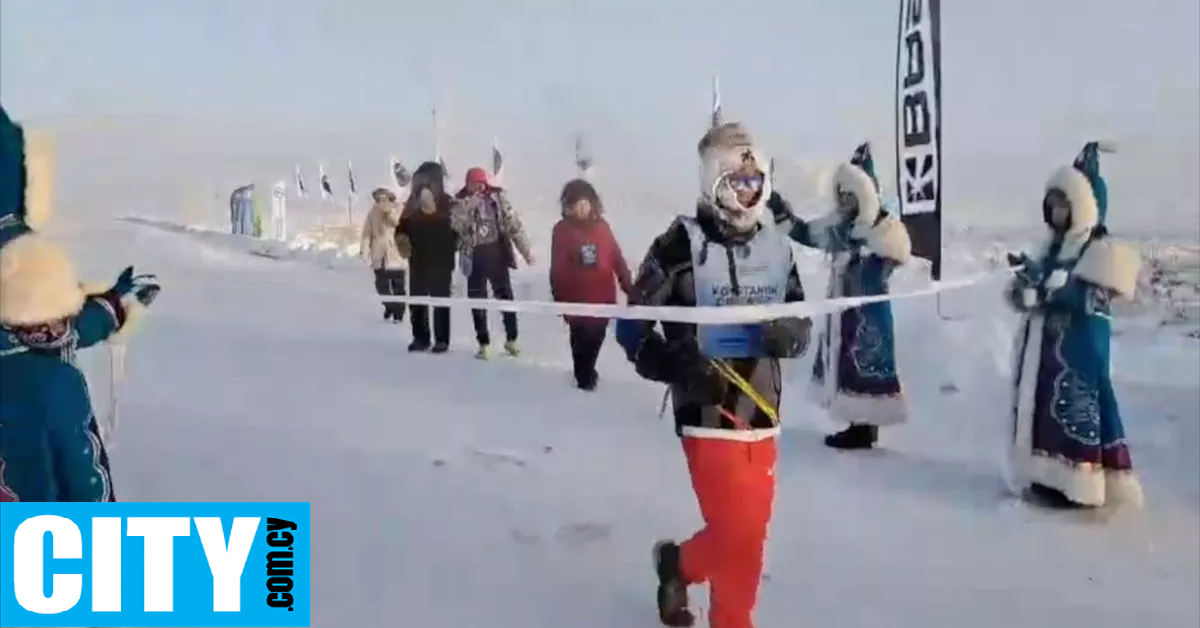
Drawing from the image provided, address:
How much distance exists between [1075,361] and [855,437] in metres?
0.36

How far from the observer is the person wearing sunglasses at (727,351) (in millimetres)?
1272

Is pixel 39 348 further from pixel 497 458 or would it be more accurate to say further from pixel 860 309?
pixel 860 309

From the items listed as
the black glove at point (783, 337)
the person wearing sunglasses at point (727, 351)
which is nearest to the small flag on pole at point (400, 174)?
the person wearing sunglasses at point (727, 351)

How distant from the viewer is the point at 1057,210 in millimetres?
1749

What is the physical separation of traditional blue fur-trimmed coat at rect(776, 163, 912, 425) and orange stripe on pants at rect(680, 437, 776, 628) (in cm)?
66

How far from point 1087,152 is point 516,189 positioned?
2.94 feet

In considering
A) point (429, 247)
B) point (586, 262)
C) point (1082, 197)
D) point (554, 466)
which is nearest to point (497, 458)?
point (554, 466)

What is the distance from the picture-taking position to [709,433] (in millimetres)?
1279

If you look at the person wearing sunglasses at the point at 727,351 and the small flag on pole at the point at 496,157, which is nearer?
the person wearing sunglasses at the point at 727,351

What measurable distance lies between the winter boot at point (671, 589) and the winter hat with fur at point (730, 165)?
0.40 metres

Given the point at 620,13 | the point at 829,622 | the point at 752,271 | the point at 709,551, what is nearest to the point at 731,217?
the point at 752,271

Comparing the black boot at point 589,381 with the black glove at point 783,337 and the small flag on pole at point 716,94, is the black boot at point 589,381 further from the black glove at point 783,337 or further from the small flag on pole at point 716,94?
the black glove at point 783,337

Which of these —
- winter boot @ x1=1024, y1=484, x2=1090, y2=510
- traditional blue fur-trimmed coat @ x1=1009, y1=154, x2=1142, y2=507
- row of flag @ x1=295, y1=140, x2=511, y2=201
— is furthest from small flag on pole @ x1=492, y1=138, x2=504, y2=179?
winter boot @ x1=1024, y1=484, x2=1090, y2=510

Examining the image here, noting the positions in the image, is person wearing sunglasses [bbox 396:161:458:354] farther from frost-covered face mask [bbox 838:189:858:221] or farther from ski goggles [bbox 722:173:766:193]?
ski goggles [bbox 722:173:766:193]
